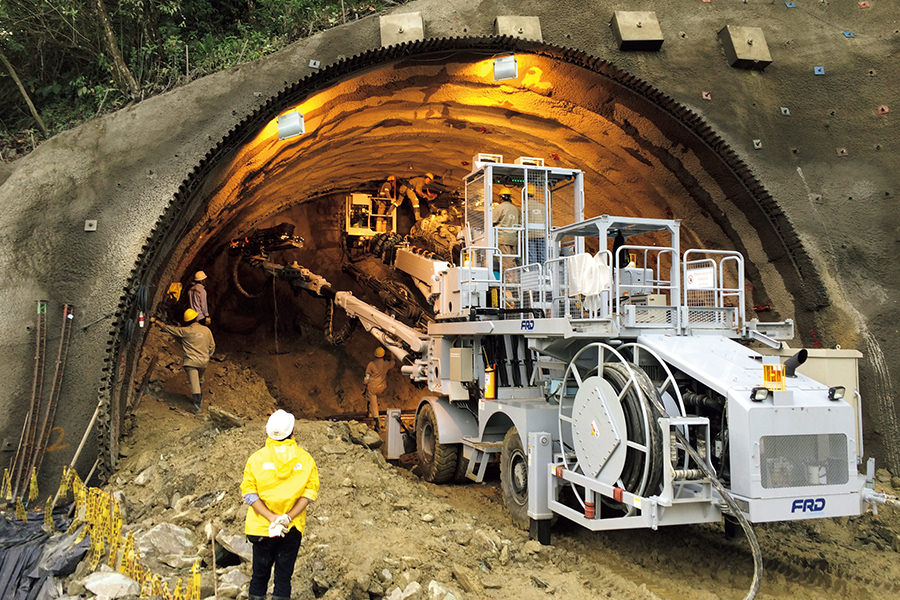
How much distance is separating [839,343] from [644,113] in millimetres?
4414

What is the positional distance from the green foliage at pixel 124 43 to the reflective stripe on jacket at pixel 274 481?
6818mm

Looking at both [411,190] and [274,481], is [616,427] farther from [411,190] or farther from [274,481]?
[411,190]

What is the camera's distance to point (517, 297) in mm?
8344

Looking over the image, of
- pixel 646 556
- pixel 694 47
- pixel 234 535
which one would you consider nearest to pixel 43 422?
pixel 234 535

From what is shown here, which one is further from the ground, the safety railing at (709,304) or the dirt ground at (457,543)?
the safety railing at (709,304)

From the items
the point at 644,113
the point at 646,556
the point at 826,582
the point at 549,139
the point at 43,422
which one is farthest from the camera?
the point at 549,139

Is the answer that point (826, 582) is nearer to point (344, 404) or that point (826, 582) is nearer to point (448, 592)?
point (448, 592)

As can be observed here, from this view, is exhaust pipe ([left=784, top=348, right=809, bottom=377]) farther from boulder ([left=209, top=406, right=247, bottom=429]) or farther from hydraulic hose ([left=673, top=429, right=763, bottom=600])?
boulder ([left=209, top=406, right=247, bottom=429])

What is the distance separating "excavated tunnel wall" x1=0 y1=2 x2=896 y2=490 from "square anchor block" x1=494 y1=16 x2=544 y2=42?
0.13 m

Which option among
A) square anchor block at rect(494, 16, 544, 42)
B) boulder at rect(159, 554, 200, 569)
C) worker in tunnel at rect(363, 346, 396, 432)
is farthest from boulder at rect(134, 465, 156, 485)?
square anchor block at rect(494, 16, 544, 42)

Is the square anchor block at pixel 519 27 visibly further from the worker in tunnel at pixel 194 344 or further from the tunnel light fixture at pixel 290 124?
the worker in tunnel at pixel 194 344

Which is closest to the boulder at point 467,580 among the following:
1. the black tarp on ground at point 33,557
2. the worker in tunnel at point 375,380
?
the black tarp on ground at point 33,557

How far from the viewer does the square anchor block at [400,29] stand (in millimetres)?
9406

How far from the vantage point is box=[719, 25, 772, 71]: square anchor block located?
34.8ft
